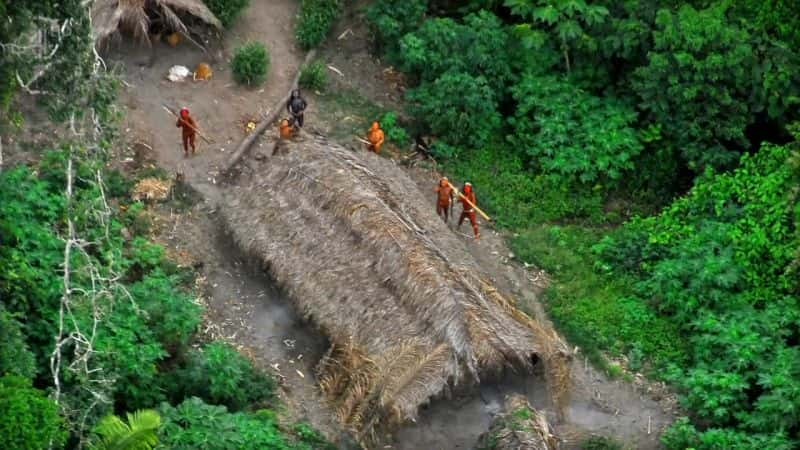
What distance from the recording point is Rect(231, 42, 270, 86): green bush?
22.2 m

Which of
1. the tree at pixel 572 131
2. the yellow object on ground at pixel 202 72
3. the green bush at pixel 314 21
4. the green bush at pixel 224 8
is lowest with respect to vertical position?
the yellow object on ground at pixel 202 72

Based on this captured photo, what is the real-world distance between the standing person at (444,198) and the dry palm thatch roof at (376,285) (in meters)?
0.58

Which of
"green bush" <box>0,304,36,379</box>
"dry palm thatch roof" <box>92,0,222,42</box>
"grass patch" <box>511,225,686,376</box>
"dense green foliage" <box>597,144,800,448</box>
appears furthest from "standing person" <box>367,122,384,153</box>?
"green bush" <box>0,304,36,379</box>

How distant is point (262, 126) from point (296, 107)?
65 centimetres

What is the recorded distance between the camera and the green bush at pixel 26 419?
1389cm

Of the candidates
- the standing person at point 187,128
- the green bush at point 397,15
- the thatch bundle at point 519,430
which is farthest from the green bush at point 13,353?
the green bush at point 397,15

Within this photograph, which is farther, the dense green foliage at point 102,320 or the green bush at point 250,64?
the green bush at point 250,64

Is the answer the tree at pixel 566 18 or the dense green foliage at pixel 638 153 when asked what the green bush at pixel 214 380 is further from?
the tree at pixel 566 18

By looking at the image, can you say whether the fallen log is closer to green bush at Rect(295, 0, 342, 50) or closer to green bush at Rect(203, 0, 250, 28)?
green bush at Rect(295, 0, 342, 50)

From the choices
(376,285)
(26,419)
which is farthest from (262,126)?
(26,419)

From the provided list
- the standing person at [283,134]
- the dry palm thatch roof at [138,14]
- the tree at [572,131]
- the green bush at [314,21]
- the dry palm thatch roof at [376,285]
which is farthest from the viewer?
the green bush at [314,21]

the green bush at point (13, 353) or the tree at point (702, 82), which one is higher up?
the tree at point (702, 82)

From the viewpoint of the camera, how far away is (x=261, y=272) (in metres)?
18.7

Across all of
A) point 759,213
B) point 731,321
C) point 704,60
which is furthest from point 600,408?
point 704,60
